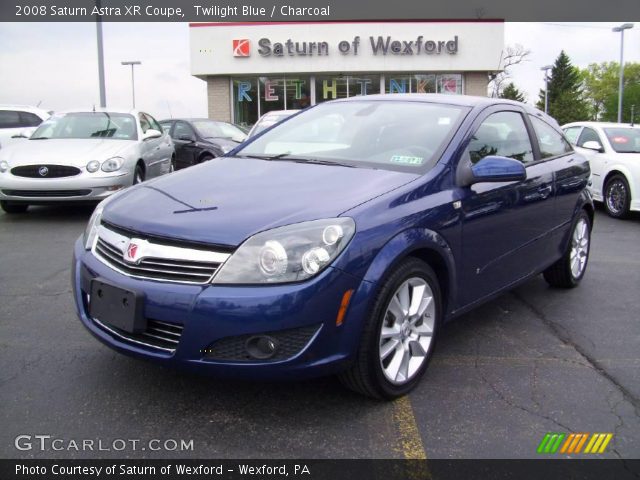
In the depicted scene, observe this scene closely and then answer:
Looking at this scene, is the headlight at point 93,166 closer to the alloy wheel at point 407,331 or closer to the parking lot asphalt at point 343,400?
the parking lot asphalt at point 343,400

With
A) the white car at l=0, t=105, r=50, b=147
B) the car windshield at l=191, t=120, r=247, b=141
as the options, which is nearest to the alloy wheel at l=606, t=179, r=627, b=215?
the car windshield at l=191, t=120, r=247, b=141

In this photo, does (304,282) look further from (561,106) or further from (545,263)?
(561,106)

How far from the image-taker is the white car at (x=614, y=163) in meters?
8.87

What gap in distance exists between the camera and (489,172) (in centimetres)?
335

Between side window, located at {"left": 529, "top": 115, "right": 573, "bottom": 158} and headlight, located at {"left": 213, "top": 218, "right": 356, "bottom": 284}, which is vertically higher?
side window, located at {"left": 529, "top": 115, "right": 573, "bottom": 158}

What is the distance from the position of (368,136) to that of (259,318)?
1666 mm

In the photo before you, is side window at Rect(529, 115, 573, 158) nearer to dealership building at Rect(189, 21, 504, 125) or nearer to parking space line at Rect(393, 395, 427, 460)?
parking space line at Rect(393, 395, 427, 460)

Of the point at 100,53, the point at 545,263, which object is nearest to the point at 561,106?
the point at 100,53

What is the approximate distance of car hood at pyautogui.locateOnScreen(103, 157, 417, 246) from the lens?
268 cm

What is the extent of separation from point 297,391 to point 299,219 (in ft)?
3.08

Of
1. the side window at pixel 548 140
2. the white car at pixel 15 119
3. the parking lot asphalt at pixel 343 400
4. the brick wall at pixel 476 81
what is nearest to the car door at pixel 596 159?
Result: the side window at pixel 548 140

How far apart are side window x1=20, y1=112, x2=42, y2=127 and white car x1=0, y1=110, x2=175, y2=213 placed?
3.59m

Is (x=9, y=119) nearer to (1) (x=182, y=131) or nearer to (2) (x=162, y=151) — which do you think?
(1) (x=182, y=131)

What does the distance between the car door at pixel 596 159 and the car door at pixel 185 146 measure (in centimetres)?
771
